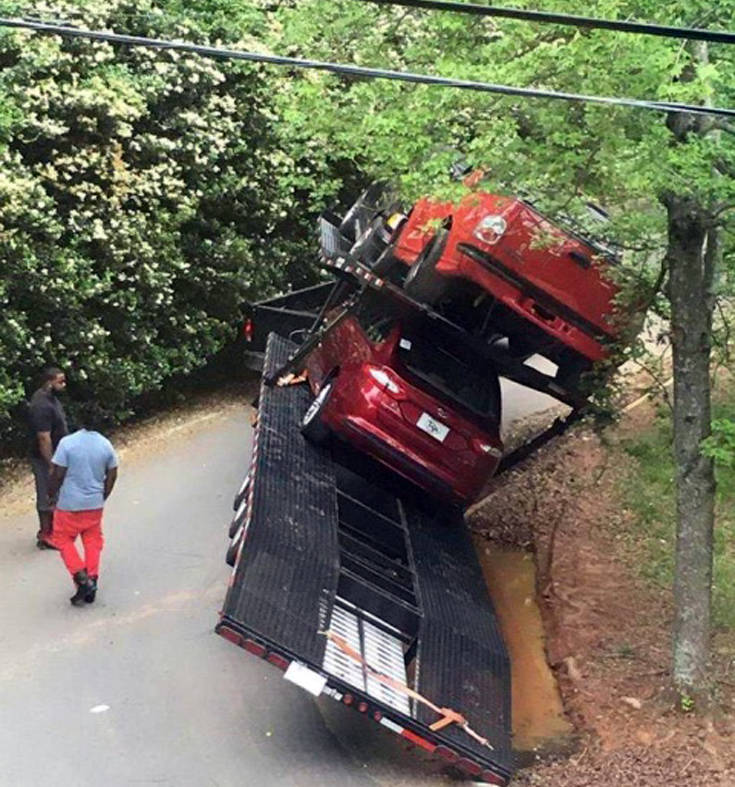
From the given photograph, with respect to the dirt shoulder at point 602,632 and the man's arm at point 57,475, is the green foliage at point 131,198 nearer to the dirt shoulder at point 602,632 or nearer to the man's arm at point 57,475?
the man's arm at point 57,475

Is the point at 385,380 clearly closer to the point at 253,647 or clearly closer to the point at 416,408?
the point at 416,408

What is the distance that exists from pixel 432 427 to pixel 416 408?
0.24 metres

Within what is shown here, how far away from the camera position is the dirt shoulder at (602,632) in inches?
287

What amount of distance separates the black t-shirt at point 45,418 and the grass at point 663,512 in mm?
5348

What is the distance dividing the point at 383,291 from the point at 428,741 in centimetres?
472

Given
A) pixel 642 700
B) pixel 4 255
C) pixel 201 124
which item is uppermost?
pixel 201 124

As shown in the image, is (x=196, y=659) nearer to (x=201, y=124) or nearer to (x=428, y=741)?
(x=428, y=741)

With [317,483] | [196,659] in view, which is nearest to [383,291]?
[317,483]

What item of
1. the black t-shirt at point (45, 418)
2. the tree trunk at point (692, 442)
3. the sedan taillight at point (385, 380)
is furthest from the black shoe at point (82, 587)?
the tree trunk at point (692, 442)

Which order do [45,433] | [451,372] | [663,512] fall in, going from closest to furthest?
[45,433]
[451,372]
[663,512]

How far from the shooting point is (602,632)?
9.36 metres

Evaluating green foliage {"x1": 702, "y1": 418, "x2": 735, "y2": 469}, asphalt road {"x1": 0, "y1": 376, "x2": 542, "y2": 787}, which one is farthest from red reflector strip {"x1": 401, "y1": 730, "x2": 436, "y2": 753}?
green foliage {"x1": 702, "y1": 418, "x2": 735, "y2": 469}

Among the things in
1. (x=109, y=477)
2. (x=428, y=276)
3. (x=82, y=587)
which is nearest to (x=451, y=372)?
(x=428, y=276)

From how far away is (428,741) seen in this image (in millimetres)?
6551
